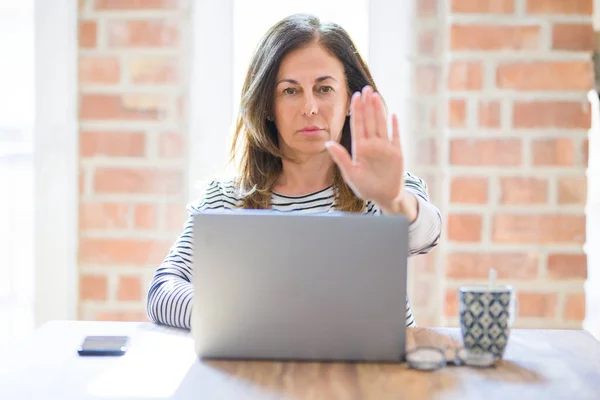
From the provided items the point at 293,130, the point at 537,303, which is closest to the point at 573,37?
the point at 537,303

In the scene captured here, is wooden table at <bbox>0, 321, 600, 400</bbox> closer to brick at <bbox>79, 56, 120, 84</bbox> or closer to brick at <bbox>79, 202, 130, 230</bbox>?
brick at <bbox>79, 202, 130, 230</bbox>

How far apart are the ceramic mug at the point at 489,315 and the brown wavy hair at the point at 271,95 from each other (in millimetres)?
640

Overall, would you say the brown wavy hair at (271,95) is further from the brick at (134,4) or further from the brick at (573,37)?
the brick at (573,37)

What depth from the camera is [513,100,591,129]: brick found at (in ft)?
6.82

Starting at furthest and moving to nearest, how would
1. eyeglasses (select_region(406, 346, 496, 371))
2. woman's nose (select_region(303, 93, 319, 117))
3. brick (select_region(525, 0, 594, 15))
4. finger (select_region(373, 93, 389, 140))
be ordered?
brick (select_region(525, 0, 594, 15)), woman's nose (select_region(303, 93, 319, 117)), finger (select_region(373, 93, 389, 140)), eyeglasses (select_region(406, 346, 496, 371))

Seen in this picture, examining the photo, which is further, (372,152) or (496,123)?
(496,123)

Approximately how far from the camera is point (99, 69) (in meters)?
2.18

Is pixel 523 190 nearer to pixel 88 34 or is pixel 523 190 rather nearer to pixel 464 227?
pixel 464 227

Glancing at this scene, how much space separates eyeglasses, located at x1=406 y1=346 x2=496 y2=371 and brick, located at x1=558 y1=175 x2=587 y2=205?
101cm

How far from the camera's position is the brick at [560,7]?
207 centimetres

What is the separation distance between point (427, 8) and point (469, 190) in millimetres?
508

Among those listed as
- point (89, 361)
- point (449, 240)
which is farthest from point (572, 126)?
point (89, 361)

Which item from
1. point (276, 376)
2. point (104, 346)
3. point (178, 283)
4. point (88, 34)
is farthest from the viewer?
point (88, 34)

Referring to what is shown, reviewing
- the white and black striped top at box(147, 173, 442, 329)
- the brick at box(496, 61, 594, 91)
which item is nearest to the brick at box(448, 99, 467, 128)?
the brick at box(496, 61, 594, 91)
